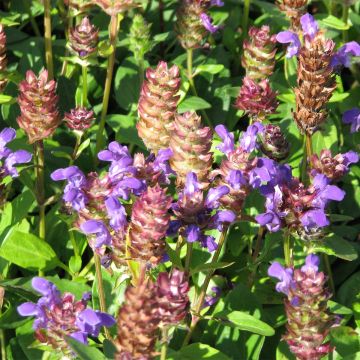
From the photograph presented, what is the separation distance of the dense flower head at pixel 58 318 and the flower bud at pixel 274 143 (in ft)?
4.17

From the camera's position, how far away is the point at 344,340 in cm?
361

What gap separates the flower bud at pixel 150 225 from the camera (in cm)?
267

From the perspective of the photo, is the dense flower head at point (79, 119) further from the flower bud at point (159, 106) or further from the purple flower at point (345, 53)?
the purple flower at point (345, 53)

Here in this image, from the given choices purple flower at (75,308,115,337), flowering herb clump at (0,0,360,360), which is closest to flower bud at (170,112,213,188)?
flowering herb clump at (0,0,360,360)

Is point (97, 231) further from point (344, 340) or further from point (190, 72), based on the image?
point (190, 72)

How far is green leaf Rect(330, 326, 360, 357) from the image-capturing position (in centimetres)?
360

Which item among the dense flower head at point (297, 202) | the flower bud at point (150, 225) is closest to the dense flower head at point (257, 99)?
the dense flower head at point (297, 202)

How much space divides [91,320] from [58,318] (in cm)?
18

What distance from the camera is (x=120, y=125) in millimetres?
4258

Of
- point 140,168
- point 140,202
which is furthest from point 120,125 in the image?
point 140,202

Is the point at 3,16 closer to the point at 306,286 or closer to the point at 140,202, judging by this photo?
the point at 140,202

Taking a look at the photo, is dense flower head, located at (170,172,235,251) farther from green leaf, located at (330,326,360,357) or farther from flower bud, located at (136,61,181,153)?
green leaf, located at (330,326,360,357)

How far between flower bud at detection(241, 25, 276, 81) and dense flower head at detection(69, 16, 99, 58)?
804 millimetres

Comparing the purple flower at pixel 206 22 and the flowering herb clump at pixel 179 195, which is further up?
the purple flower at pixel 206 22
